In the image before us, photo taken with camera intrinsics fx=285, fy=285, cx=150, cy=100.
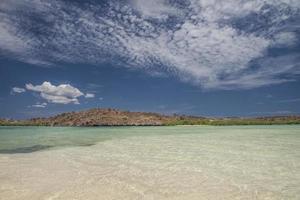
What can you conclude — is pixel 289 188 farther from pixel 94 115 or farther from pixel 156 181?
pixel 94 115

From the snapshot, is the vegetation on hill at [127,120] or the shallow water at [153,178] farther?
the vegetation on hill at [127,120]

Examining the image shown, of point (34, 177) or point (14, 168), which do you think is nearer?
point (34, 177)

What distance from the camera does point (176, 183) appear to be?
7070mm

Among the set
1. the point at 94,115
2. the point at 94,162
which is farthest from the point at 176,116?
the point at 94,162

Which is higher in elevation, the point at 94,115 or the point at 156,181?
the point at 94,115

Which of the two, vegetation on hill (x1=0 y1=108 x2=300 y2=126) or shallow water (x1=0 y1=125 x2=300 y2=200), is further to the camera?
vegetation on hill (x1=0 y1=108 x2=300 y2=126)

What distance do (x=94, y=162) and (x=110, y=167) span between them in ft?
4.51

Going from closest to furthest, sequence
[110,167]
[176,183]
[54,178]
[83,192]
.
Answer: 1. [83,192]
2. [176,183]
3. [54,178]
4. [110,167]

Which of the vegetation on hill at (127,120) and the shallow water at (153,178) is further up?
the vegetation on hill at (127,120)

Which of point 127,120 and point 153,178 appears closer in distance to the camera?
point 153,178

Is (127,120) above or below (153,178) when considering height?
above

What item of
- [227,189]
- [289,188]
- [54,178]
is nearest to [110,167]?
[54,178]

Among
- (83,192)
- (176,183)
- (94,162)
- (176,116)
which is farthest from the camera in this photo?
(176,116)

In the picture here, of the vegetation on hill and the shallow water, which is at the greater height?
the vegetation on hill
